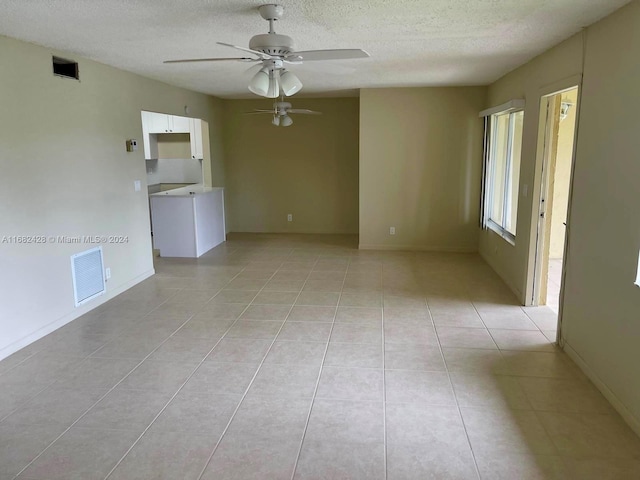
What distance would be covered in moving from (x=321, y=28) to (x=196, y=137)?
5136mm

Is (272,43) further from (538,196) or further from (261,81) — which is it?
(538,196)

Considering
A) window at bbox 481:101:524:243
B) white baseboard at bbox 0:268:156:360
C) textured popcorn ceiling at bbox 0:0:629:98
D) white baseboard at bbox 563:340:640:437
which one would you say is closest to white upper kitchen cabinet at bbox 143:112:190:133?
textured popcorn ceiling at bbox 0:0:629:98

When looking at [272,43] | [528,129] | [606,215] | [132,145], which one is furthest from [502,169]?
[132,145]

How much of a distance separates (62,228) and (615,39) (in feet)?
14.0

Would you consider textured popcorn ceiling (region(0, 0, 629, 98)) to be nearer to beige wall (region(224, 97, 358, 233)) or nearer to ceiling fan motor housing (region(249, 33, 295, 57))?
ceiling fan motor housing (region(249, 33, 295, 57))

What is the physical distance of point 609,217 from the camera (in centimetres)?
282

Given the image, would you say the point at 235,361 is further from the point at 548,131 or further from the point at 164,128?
the point at 164,128

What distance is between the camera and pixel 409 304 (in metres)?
4.47

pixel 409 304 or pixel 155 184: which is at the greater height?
pixel 155 184

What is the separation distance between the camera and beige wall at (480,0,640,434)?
2549 millimetres

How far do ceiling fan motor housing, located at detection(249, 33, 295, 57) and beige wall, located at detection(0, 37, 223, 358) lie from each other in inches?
79.1

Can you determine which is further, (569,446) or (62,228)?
(62,228)

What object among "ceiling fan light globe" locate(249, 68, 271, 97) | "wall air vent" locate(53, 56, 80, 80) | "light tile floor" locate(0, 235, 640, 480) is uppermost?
"wall air vent" locate(53, 56, 80, 80)

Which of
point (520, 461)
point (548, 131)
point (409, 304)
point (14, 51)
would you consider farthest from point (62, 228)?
point (548, 131)
